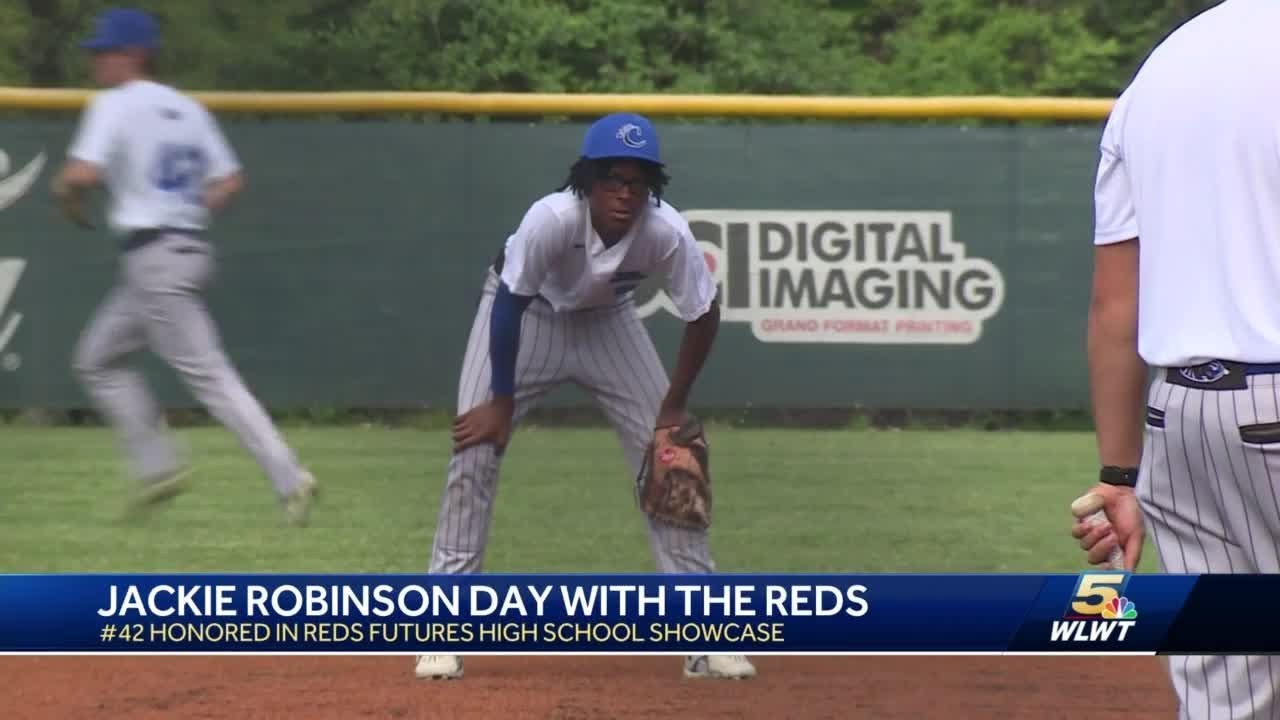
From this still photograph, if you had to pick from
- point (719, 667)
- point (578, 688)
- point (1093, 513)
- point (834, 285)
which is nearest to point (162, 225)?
point (578, 688)

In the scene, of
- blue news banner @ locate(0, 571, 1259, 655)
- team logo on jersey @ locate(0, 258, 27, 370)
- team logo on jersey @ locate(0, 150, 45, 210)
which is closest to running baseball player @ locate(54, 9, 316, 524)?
blue news banner @ locate(0, 571, 1259, 655)

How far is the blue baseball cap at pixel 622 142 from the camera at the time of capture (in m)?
4.55

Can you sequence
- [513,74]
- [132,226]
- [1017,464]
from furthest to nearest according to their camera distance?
1. [513,74]
2. [1017,464]
3. [132,226]

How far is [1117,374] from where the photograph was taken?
8.70ft

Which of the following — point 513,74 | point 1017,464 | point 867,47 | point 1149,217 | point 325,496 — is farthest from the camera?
point 867,47

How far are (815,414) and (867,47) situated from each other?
523cm

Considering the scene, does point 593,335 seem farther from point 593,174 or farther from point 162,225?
point 162,225

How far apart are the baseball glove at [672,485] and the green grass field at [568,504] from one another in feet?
5.01

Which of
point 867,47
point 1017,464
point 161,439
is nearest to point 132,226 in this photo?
point 161,439

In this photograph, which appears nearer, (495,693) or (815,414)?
(495,693)

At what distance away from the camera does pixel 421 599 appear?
132 inches

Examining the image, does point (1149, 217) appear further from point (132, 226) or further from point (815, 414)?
point (815, 414)

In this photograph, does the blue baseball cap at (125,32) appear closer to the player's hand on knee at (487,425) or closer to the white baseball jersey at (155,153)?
the white baseball jersey at (155,153)

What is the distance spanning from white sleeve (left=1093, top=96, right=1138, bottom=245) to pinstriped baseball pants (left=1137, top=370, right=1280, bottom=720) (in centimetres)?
21
